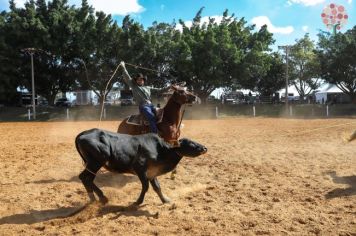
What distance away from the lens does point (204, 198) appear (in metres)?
7.21

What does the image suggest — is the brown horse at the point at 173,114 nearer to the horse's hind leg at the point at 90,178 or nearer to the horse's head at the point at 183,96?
the horse's head at the point at 183,96

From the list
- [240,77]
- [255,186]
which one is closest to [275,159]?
[255,186]

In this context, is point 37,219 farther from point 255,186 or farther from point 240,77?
point 240,77

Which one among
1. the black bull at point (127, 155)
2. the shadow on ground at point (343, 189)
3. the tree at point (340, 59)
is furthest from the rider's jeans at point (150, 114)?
the tree at point (340, 59)

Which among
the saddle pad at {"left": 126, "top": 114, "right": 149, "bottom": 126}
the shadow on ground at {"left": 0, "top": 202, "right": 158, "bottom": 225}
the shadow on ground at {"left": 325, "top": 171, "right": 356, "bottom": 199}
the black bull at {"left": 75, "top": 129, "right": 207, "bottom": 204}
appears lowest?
the shadow on ground at {"left": 0, "top": 202, "right": 158, "bottom": 225}

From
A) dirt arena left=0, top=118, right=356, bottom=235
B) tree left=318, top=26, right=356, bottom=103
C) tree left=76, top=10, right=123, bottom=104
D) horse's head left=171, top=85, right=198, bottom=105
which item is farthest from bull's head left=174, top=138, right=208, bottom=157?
tree left=318, top=26, right=356, bottom=103

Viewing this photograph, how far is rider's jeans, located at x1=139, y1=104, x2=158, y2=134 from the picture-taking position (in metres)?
8.83

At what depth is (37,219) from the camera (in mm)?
6312

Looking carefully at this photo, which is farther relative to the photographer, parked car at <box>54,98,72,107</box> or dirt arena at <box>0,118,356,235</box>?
parked car at <box>54,98,72,107</box>

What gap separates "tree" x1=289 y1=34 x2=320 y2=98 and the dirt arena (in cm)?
4296

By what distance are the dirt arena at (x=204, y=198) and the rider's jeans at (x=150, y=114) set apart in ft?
3.68

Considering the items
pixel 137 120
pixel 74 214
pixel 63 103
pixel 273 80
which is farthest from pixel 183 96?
pixel 273 80

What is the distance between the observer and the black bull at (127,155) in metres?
6.55

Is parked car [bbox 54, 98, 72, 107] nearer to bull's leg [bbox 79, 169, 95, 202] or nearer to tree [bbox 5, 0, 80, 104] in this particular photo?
tree [bbox 5, 0, 80, 104]
